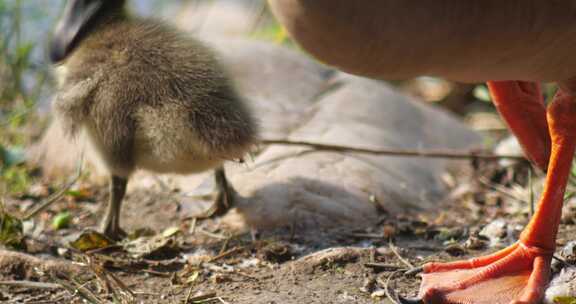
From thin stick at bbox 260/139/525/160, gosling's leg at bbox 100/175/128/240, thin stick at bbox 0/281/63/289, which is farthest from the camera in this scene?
thin stick at bbox 260/139/525/160

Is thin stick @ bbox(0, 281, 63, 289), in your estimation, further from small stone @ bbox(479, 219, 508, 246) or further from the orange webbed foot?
small stone @ bbox(479, 219, 508, 246)

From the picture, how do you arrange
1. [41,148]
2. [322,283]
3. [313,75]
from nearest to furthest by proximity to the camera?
[322,283], [41,148], [313,75]

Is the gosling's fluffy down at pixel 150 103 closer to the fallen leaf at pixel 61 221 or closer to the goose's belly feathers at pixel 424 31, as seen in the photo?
the fallen leaf at pixel 61 221

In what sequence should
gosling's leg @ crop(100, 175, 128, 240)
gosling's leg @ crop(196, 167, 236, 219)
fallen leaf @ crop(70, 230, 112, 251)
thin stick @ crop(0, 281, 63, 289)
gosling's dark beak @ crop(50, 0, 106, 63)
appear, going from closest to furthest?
thin stick @ crop(0, 281, 63, 289), gosling's dark beak @ crop(50, 0, 106, 63), fallen leaf @ crop(70, 230, 112, 251), gosling's leg @ crop(100, 175, 128, 240), gosling's leg @ crop(196, 167, 236, 219)

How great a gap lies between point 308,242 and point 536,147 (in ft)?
3.40

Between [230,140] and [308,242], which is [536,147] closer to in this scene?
[308,242]

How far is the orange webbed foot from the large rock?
32.1 inches

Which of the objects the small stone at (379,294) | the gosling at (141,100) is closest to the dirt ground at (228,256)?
the small stone at (379,294)

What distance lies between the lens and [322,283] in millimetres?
2906

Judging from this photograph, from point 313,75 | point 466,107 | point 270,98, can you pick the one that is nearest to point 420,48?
point 270,98

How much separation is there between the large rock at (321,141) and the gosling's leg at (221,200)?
0.06 m

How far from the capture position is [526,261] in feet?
9.46

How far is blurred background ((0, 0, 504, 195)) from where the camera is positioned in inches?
171

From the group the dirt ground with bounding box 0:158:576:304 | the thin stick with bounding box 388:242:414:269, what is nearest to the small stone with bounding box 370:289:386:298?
the dirt ground with bounding box 0:158:576:304
